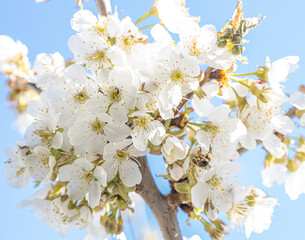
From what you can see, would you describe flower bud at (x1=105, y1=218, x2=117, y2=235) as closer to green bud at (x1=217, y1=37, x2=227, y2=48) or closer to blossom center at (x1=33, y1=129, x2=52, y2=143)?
blossom center at (x1=33, y1=129, x2=52, y2=143)

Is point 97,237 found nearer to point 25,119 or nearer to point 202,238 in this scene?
A: point 202,238

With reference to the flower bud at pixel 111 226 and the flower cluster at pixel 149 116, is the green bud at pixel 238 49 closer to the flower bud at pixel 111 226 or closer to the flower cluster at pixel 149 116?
the flower cluster at pixel 149 116

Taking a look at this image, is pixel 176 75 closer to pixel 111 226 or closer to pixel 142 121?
pixel 142 121

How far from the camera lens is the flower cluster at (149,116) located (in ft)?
1.89

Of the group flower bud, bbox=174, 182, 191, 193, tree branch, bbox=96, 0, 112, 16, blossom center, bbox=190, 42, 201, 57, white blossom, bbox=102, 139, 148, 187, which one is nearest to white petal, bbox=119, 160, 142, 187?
white blossom, bbox=102, 139, 148, 187

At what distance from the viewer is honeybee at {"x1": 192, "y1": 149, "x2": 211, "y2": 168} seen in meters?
0.60

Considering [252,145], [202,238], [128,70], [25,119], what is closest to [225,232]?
[202,238]

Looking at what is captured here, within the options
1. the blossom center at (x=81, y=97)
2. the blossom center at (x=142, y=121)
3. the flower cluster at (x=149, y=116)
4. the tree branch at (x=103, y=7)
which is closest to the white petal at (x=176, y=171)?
the flower cluster at (x=149, y=116)

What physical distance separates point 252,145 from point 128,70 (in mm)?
307

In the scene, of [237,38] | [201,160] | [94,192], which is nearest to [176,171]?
[201,160]

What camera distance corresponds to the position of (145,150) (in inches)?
23.8

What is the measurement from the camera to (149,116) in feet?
1.92

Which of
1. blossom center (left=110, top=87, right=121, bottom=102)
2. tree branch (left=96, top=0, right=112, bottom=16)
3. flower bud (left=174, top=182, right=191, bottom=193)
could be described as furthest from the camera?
tree branch (left=96, top=0, right=112, bottom=16)

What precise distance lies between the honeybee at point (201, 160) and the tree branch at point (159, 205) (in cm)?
20
